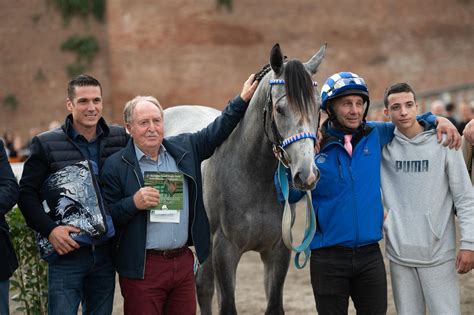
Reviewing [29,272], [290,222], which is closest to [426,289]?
[290,222]

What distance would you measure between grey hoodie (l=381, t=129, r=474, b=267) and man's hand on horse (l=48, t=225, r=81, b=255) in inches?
73.7

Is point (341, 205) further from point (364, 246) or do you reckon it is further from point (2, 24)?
point (2, 24)

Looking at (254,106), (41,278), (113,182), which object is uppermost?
(254,106)

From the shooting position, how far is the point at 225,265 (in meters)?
4.96

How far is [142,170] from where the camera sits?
419 centimetres

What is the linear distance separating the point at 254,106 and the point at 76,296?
5.28 feet

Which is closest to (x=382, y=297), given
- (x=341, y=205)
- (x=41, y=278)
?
(x=341, y=205)

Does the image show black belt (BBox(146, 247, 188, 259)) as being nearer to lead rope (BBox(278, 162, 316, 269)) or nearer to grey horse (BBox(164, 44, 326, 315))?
lead rope (BBox(278, 162, 316, 269))

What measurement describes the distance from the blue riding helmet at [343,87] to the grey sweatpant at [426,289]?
1106mm

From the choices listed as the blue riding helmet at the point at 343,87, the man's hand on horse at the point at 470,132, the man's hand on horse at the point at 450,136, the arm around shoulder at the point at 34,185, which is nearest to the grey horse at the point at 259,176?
the blue riding helmet at the point at 343,87

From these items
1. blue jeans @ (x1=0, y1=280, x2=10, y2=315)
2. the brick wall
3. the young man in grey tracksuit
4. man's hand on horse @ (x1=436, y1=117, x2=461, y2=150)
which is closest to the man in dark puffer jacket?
blue jeans @ (x1=0, y1=280, x2=10, y2=315)

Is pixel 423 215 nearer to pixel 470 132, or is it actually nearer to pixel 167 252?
pixel 470 132

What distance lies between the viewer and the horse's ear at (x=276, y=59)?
4168mm

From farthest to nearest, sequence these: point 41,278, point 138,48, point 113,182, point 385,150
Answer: point 138,48
point 41,278
point 385,150
point 113,182
